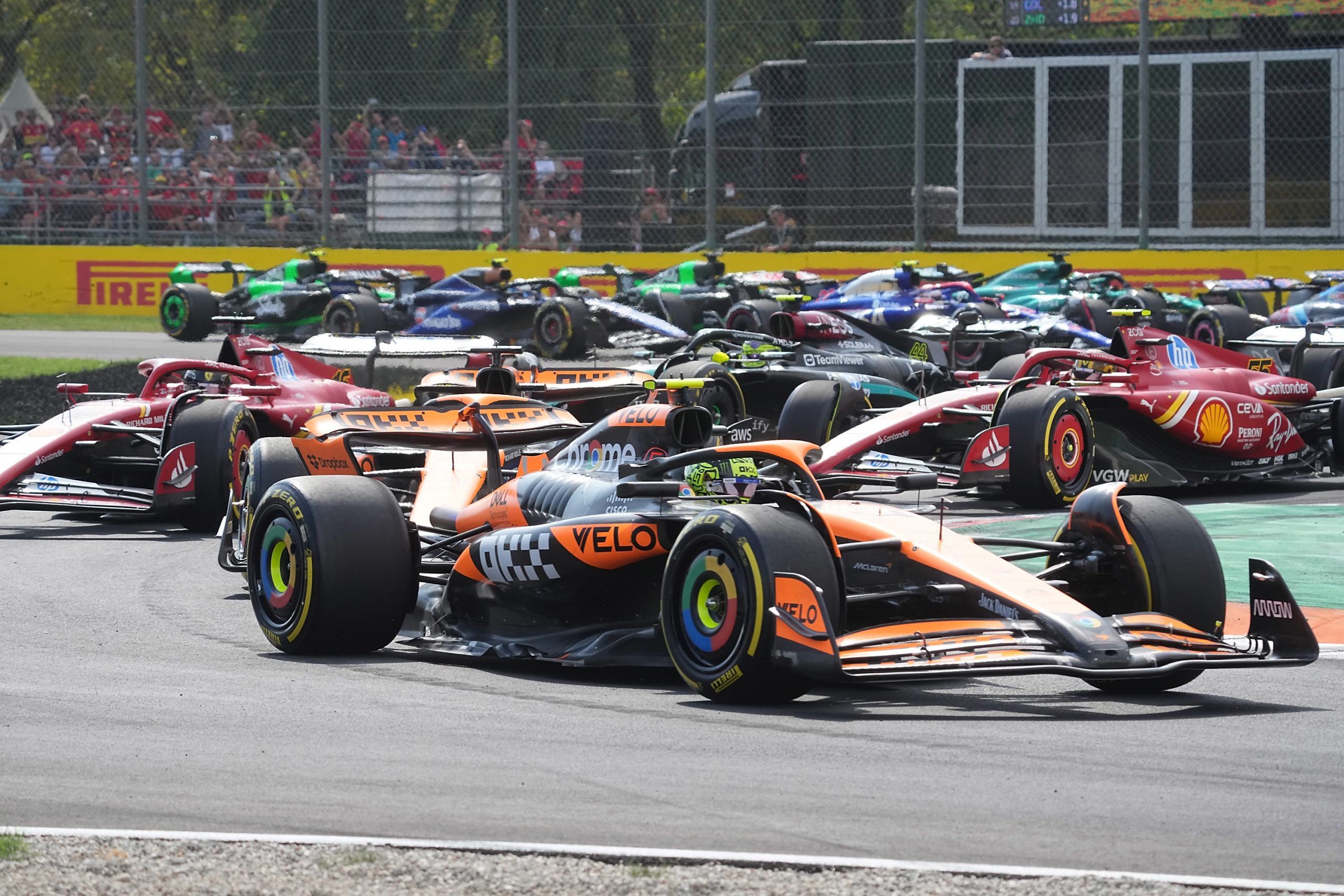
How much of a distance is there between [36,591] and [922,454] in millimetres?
6344

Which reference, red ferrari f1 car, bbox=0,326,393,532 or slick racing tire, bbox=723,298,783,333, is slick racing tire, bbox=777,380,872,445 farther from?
slick racing tire, bbox=723,298,783,333

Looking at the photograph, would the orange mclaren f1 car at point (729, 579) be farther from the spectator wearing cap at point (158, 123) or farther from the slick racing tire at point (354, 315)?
the spectator wearing cap at point (158, 123)

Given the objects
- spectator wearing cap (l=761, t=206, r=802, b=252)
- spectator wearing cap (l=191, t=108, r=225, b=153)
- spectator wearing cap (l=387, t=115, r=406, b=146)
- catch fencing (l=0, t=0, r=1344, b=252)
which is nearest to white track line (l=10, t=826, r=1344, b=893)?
catch fencing (l=0, t=0, r=1344, b=252)

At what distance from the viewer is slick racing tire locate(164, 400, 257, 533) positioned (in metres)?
11.7

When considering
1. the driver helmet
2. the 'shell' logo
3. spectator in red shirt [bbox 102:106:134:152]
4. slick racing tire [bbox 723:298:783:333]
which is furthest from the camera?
the 'shell' logo

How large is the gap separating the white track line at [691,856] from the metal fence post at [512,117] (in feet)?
71.3

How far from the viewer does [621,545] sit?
276 inches

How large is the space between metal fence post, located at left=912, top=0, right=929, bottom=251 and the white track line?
20518mm

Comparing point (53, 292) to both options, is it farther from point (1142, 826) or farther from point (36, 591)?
point (1142, 826)

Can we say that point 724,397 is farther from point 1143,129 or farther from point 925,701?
point 1143,129

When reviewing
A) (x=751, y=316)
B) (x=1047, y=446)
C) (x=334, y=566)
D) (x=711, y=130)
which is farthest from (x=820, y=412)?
(x=711, y=130)

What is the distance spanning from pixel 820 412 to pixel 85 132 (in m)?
18.7

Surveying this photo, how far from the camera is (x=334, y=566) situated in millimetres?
7328

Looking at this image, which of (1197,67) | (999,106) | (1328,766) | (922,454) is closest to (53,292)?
(999,106)
